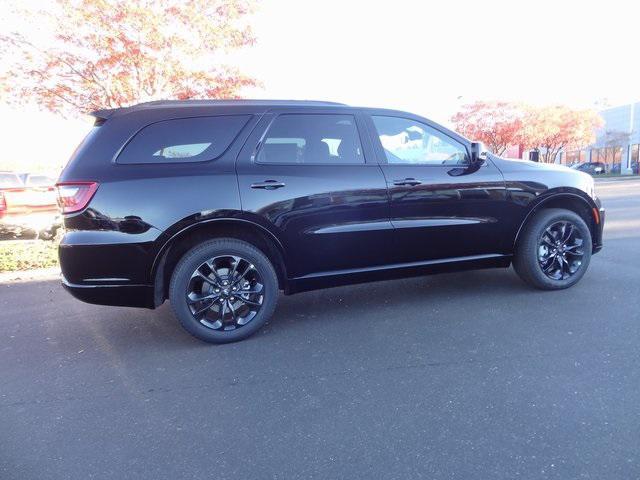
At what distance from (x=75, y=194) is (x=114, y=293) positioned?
2.54 ft

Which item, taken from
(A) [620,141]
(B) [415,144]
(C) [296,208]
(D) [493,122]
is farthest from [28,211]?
(A) [620,141]

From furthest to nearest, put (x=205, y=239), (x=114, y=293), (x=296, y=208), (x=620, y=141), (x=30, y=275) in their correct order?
(x=620, y=141), (x=30, y=275), (x=296, y=208), (x=205, y=239), (x=114, y=293)

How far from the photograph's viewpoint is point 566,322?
3.92 meters

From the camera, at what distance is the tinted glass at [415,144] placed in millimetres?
4242

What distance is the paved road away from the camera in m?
2.30

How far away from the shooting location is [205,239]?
3.70m

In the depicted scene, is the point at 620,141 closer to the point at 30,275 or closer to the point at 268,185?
the point at 268,185

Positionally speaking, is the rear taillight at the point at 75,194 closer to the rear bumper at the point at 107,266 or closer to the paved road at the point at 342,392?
the rear bumper at the point at 107,266

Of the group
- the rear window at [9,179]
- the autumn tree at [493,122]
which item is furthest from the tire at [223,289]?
the autumn tree at [493,122]

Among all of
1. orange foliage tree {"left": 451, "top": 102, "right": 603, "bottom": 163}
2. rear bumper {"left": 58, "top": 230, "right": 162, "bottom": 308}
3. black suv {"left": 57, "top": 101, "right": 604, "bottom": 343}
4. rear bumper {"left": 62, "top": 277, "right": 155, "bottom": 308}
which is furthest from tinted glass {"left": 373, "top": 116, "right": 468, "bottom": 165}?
orange foliage tree {"left": 451, "top": 102, "right": 603, "bottom": 163}

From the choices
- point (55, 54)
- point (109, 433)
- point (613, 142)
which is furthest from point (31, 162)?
point (613, 142)

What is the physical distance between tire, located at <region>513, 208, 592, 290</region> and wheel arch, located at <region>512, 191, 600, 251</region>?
0.06 m

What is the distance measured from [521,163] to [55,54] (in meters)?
7.82

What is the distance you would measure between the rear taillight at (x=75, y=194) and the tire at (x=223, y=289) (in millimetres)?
800
